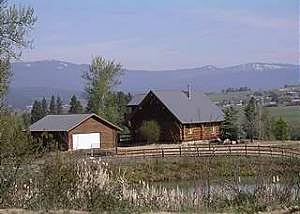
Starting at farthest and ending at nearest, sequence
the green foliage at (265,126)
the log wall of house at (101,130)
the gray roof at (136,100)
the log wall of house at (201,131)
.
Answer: the gray roof at (136,100) < the green foliage at (265,126) < the log wall of house at (201,131) < the log wall of house at (101,130)

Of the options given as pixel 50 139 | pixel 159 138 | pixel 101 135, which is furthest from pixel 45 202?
pixel 159 138

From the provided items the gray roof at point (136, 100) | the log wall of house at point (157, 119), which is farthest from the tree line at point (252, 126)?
the gray roof at point (136, 100)

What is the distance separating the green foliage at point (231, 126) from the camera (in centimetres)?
6488

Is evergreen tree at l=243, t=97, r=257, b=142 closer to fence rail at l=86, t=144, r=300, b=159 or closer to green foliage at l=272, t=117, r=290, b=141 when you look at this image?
green foliage at l=272, t=117, r=290, b=141

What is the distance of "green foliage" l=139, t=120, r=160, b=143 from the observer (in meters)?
62.8

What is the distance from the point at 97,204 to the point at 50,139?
4172 millimetres

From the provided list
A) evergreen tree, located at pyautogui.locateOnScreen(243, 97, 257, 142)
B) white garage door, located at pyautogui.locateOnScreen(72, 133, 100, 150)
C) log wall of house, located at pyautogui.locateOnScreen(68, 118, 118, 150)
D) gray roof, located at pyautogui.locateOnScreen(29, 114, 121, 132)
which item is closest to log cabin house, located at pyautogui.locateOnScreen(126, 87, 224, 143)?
evergreen tree, located at pyautogui.locateOnScreen(243, 97, 257, 142)

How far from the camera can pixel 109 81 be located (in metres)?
75.6

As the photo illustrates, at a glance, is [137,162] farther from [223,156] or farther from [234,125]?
[234,125]

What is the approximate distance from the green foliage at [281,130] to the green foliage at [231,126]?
433 cm

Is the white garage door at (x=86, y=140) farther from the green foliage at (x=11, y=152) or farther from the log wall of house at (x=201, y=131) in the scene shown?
the green foliage at (x=11, y=152)

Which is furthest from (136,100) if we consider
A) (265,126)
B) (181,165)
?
(181,165)

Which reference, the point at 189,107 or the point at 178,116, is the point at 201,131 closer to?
the point at 189,107

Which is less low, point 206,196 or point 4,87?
point 4,87
